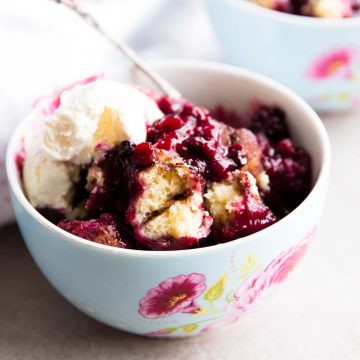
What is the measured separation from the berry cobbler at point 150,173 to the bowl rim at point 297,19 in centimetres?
46

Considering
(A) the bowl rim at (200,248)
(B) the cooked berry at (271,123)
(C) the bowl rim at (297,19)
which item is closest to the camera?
(A) the bowl rim at (200,248)

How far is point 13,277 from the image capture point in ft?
4.62

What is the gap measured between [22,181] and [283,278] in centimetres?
53

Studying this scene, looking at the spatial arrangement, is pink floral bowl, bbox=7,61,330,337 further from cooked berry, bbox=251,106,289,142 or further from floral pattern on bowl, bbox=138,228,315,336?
cooked berry, bbox=251,106,289,142

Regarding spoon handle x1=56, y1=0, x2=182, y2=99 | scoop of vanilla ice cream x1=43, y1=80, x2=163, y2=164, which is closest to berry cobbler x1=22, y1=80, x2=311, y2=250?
scoop of vanilla ice cream x1=43, y1=80, x2=163, y2=164

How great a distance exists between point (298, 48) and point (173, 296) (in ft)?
2.82

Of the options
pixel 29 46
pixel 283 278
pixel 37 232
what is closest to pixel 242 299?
pixel 283 278

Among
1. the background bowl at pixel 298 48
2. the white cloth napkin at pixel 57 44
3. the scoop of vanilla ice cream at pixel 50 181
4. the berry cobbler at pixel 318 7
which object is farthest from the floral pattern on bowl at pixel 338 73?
the scoop of vanilla ice cream at pixel 50 181

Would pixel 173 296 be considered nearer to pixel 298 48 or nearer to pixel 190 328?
pixel 190 328

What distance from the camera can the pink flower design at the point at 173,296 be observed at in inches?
41.8

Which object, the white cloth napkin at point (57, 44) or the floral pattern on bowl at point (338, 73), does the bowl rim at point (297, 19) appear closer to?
the floral pattern on bowl at point (338, 73)

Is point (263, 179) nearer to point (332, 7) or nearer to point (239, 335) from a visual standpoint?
point (239, 335)

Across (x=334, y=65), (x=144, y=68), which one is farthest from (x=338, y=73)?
(x=144, y=68)

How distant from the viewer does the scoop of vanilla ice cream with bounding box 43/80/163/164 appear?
46.4 inches
